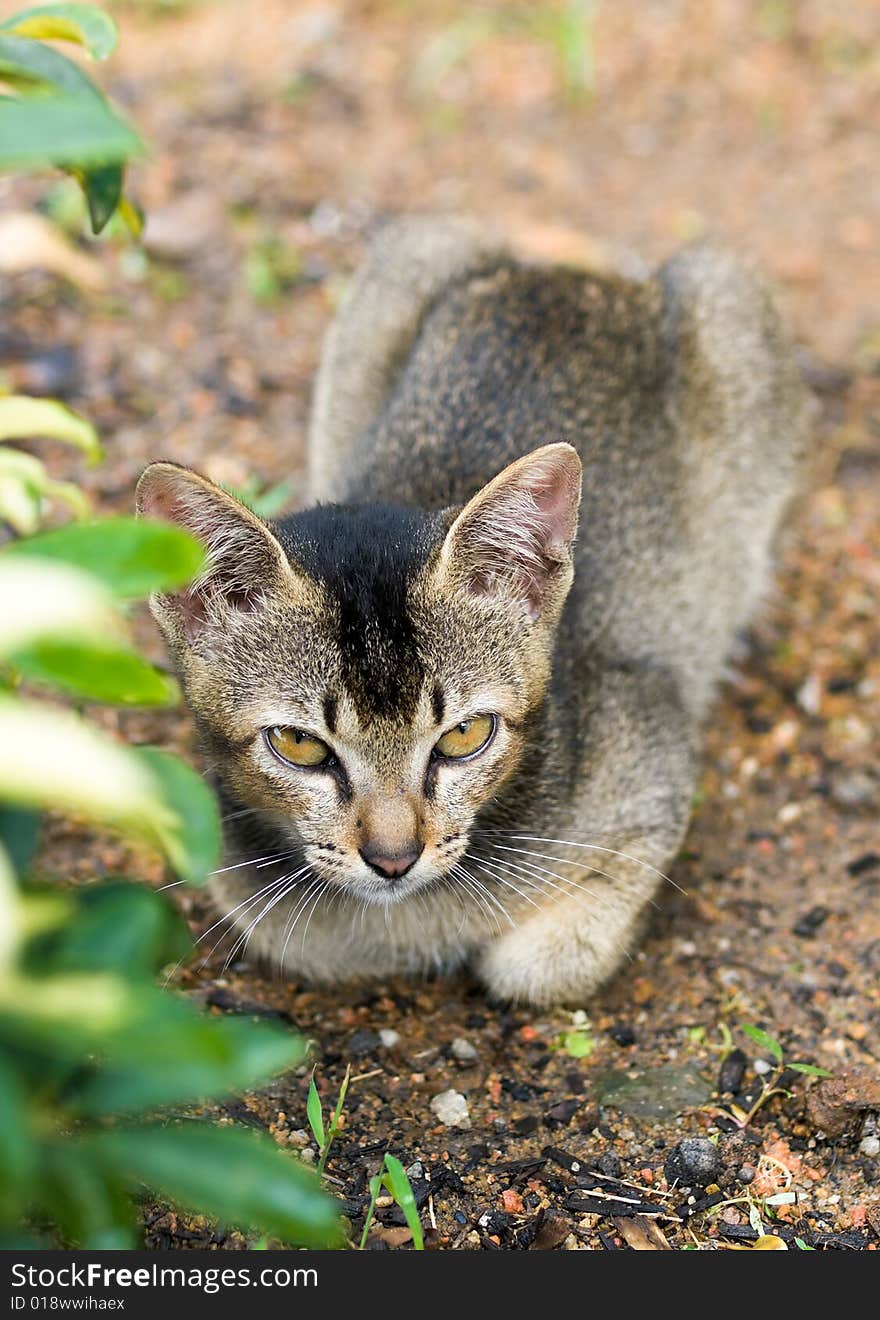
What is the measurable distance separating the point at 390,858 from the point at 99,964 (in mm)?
1486

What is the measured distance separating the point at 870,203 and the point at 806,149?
65cm

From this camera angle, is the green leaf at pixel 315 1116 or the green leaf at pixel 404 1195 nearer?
the green leaf at pixel 404 1195

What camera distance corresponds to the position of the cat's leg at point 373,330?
5.96 meters

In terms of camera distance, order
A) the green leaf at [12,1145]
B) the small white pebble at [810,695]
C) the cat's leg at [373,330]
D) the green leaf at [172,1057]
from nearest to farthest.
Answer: the green leaf at [12,1145] < the green leaf at [172,1057] < the small white pebble at [810,695] < the cat's leg at [373,330]

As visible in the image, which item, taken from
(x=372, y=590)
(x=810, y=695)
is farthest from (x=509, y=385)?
(x=810, y=695)

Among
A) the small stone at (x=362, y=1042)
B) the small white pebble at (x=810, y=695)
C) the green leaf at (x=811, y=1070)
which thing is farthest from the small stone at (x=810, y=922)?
the small stone at (x=362, y=1042)

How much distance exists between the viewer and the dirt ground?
3803 mm

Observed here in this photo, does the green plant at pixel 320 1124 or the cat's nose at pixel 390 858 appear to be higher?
the cat's nose at pixel 390 858

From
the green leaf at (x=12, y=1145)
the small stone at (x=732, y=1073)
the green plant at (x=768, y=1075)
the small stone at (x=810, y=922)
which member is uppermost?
the green leaf at (x=12, y=1145)

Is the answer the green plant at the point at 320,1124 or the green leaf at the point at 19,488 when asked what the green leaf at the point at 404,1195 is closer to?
the green plant at the point at 320,1124

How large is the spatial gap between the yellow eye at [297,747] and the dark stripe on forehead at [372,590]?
0.17 meters

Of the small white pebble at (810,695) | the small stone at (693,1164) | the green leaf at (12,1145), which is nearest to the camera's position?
the green leaf at (12,1145)

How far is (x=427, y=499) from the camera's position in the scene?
478 cm

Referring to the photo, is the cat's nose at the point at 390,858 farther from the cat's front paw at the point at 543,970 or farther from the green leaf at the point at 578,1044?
the green leaf at the point at 578,1044
